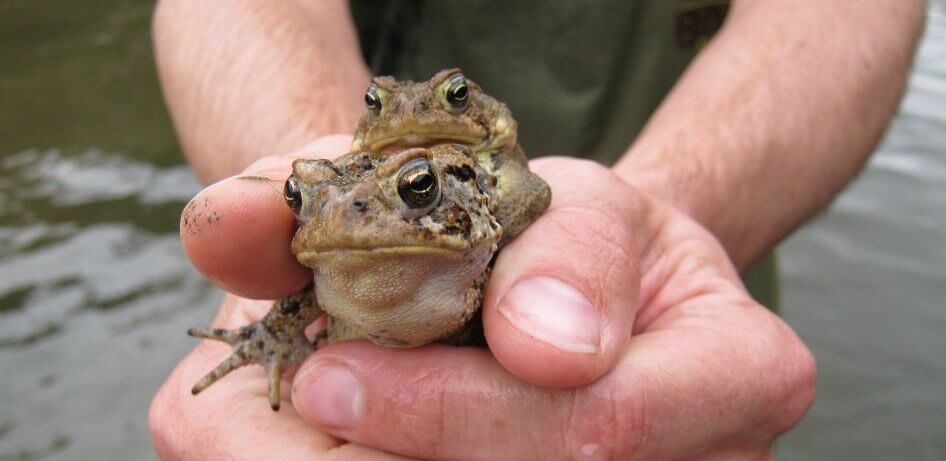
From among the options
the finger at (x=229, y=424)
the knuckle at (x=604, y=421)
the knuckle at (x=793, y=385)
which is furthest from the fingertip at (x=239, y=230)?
the knuckle at (x=793, y=385)

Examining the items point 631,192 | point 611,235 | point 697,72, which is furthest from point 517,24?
point 611,235

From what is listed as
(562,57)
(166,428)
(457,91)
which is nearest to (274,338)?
(166,428)

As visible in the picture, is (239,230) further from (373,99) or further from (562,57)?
(562,57)

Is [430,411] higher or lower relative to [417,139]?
lower

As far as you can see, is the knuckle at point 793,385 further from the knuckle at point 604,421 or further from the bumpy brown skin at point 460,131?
the bumpy brown skin at point 460,131

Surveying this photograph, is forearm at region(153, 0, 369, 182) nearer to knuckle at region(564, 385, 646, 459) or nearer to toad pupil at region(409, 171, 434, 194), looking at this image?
toad pupil at region(409, 171, 434, 194)

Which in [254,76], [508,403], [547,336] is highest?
[254,76]

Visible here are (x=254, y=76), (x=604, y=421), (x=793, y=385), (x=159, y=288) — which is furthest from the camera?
(x=159, y=288)

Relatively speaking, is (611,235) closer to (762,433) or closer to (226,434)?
(762,433)
